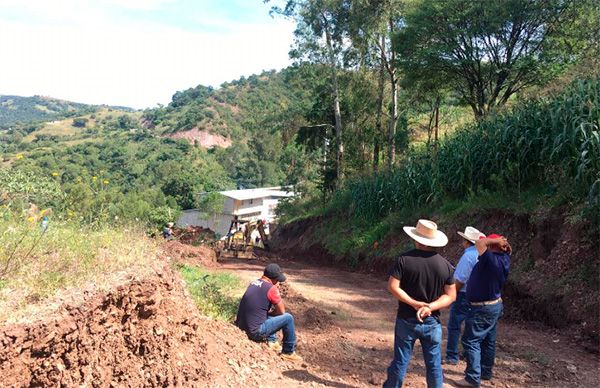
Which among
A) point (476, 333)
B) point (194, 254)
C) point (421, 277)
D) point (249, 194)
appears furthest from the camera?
point (249, 194)

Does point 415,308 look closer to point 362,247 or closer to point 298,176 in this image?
point 362,247

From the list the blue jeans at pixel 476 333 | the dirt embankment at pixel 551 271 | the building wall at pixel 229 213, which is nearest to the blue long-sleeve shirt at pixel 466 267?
the blue jeans at pixel 476 333

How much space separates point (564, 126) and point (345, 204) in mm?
12246

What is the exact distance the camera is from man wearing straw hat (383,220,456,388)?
4.21 metres

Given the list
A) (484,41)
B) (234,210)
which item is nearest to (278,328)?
(484,41)

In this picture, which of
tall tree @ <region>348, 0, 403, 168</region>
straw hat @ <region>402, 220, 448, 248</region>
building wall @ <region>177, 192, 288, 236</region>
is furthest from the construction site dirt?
building wall @ <region>177, 192, 288, 236</region>

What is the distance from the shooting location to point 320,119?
1108 inches

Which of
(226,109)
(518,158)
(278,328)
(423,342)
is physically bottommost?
(278,328)

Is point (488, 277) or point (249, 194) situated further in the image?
point (249, 194)

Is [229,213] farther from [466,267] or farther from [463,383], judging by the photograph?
[463,383]

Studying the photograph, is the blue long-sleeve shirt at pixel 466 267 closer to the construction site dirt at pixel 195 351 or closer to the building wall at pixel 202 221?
the construction site dirt at pixel 195 351

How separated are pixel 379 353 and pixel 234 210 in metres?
61.8

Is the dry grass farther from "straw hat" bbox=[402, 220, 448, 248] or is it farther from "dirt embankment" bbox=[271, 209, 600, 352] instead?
"dirt embankment" bbox=[271, 209, 600, 352]

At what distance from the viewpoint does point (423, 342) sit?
170 inches
